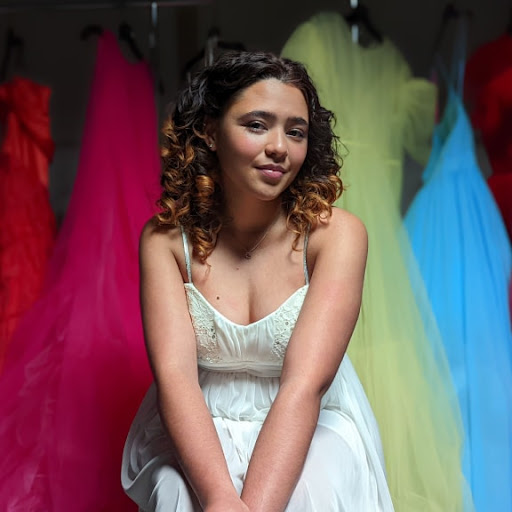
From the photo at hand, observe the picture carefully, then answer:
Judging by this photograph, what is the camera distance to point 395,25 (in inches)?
106

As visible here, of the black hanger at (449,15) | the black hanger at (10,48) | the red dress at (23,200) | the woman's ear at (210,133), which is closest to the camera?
the woman's ear at (210,133)

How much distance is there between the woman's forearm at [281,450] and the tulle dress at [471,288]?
1.76 feet

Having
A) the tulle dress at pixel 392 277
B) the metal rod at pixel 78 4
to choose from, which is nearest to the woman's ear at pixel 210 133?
the tulle dress at pixel 392 277

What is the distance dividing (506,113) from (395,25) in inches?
20.5

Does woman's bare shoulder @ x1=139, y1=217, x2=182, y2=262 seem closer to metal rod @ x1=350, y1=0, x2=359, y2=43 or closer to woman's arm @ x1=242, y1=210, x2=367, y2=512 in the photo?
woman's arm @ x1=242, y1=210, x2=367, y2=512

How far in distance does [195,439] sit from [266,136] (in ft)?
1.71

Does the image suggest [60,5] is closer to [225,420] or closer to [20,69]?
[20,69]

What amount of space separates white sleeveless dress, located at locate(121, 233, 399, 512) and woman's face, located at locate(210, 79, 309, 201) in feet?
0.59

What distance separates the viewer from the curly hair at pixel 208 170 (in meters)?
1.54

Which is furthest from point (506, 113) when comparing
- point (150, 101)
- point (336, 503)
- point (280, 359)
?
Answer: point (336, 503)

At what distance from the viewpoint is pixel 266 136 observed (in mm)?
1477

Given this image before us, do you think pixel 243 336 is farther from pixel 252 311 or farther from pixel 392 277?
pixel 392 277

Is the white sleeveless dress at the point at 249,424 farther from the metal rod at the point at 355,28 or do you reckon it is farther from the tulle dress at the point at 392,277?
the metal rod at the point at 355,28

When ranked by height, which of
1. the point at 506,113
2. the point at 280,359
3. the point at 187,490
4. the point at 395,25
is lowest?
the point at 187,490
